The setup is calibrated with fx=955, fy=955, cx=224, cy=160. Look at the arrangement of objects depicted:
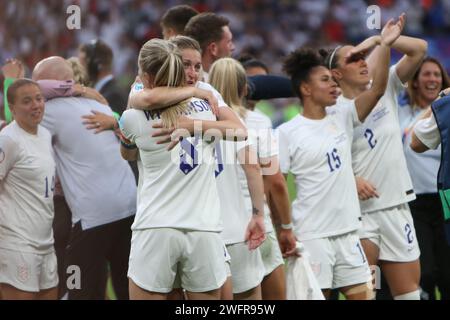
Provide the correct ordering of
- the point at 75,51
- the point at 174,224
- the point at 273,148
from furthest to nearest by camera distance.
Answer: the point at 75,51 → the point at 273,148 → the point at 174,224

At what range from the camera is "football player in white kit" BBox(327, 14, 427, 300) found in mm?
7004

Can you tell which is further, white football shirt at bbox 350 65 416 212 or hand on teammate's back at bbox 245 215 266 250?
white football shirt at bbox 350 65 416 212

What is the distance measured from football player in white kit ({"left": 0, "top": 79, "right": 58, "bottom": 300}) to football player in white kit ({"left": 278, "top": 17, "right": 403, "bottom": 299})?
1709 millimetres

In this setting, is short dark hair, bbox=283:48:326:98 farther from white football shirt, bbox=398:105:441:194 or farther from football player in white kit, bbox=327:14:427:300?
white football shirt, bbox=398:105:441:194

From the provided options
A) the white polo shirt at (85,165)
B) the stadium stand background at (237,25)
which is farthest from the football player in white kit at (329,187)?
the stadium stand background at (237,25)

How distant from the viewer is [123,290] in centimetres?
737

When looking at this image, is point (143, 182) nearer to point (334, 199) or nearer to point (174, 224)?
point (174, 224)

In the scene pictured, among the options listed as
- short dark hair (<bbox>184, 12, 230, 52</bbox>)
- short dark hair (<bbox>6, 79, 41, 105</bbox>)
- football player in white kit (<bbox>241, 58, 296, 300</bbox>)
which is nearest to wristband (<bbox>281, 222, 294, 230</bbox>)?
football player in white kit (<bbox>241, 58, 296, 300</bbox>)

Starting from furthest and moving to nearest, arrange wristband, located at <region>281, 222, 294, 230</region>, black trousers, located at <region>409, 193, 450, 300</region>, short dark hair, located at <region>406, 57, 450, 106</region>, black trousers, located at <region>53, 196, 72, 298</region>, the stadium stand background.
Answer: the stadium stand background → short dark hair, located at <region>406, 57, 450, 106</region> → black trousers, located at <region>409, 193, 450, 300</region> → black trousers, located at <region>53, 196, 72, 298</region> → wristband, located at <region>281, 222, 294, 230</region>

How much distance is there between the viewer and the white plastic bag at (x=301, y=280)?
6.45 m

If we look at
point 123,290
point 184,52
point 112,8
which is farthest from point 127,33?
point 184,52

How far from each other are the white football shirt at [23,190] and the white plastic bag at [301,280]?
68.4 inches

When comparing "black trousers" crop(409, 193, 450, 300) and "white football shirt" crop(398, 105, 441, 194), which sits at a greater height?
"white football shirt" crop(398, 105, 441, 194)

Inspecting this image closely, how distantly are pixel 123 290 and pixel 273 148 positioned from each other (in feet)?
5.99
